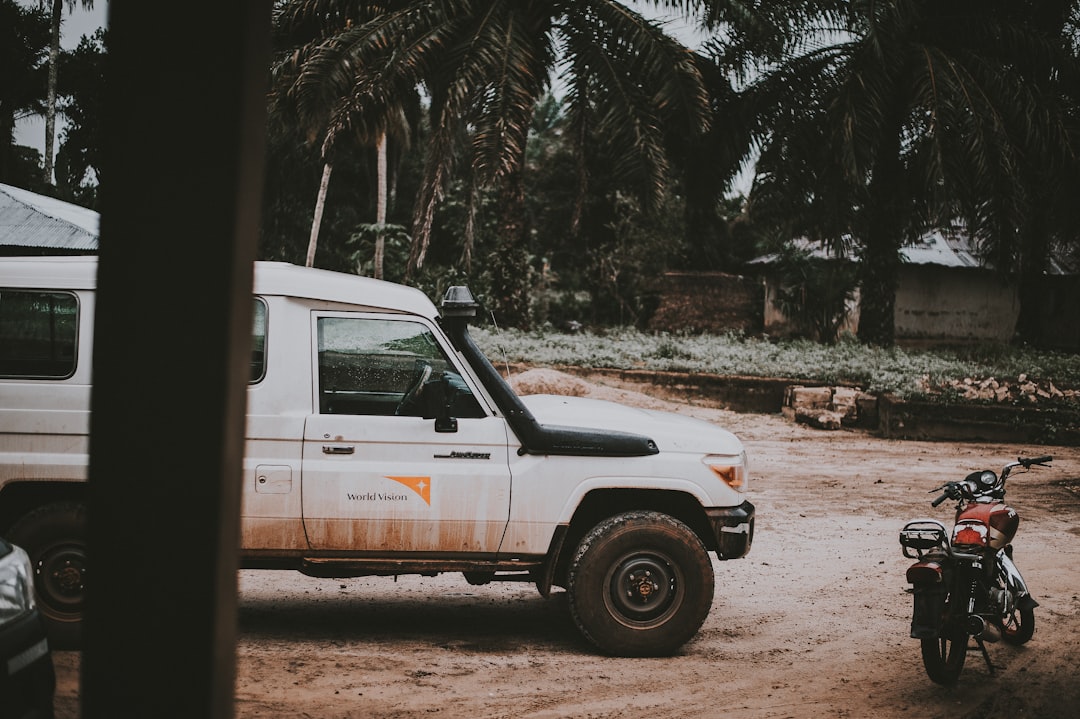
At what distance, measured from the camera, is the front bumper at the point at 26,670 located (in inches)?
128

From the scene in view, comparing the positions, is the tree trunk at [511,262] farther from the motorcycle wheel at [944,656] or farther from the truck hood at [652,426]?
the motorcycle wheel at [944,656]

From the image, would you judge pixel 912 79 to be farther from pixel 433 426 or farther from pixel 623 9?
pixel 433 426

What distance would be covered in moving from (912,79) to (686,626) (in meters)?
16.3

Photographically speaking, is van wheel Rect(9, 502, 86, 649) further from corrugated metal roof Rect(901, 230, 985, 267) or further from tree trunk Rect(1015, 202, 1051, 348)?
corrugated metal roof Rect(901, 230, 985, 267)

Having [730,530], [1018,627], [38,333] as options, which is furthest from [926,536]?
[38,333]

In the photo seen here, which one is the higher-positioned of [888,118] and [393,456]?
[888,118]

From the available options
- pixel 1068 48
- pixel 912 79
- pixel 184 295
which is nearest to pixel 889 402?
pixel 912 79

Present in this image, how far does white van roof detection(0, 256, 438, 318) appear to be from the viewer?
5219mm

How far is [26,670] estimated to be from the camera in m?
3.35

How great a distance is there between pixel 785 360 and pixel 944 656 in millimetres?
13907

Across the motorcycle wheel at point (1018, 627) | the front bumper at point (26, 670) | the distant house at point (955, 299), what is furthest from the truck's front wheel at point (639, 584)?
the distant house at point (955, 299)

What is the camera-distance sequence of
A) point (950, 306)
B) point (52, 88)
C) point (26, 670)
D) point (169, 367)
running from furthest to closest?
1. point (950, 306)
2. point (52, 88)
3. point (26, 670)
4. point (169, 367)

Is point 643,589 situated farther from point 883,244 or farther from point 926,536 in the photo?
point 883,244

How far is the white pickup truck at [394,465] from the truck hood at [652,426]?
0.6 inches
